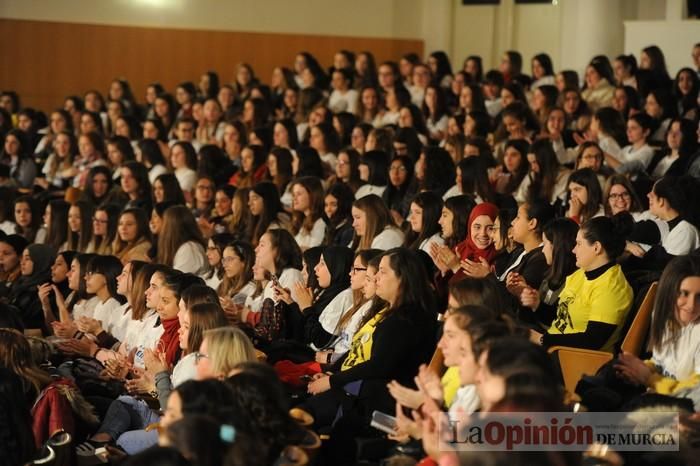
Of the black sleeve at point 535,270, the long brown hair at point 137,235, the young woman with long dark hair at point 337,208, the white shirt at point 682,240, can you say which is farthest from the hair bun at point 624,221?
the long brown hair at point 137,235

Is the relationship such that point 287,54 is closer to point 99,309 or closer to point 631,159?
point 631,159

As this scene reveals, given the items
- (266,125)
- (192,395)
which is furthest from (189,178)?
(192,395)

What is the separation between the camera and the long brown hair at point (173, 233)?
25.4 ft

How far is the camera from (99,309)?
7.11 m

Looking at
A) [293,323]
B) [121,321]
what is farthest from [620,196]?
[121,321]

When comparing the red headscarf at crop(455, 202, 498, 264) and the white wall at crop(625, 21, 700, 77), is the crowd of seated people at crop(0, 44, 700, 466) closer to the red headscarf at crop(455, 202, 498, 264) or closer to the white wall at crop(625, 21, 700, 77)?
the red headscarf at crop(455, 202, 498, 264)

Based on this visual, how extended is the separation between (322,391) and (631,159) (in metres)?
4.26

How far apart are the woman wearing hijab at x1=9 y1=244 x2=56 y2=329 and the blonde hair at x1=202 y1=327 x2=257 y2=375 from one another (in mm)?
3203

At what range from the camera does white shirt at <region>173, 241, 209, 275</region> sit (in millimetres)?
7668

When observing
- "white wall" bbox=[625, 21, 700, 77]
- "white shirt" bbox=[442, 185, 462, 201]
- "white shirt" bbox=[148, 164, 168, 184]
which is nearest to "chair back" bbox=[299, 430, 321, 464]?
"white shirt" bbox=[442, 185, 462, 201]

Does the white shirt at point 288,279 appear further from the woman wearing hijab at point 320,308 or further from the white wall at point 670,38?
the white wall at point 670,38

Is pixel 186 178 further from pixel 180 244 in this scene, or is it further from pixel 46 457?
pixel 46 457

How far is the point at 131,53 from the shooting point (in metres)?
14.7

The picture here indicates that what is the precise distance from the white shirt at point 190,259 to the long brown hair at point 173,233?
4cm
